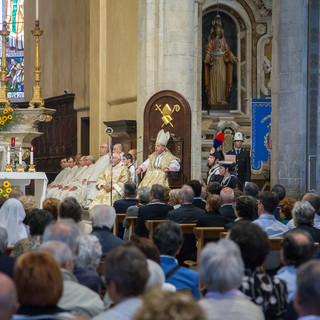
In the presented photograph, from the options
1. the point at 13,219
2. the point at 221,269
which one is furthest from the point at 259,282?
the point at 13,219

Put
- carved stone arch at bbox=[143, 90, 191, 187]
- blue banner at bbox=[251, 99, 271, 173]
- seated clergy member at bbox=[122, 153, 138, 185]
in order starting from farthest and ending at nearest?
1. blue banner at bbox=[251, 99, 271, 173]
2. seated clergy member at bbox=[122, 153, 138, 185]
3. carved stone arch at bbox=[143, 90, 191, 187]

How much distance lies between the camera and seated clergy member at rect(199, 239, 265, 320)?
3.10 metres

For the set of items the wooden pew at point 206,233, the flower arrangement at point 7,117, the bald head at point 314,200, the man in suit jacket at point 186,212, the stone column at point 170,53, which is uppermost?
the stone column at point 170,53

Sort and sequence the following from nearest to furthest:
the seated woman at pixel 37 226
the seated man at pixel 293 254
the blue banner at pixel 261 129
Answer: the seated man at pixel 293 254 < the seated woman at pixel 37 226 < the blue banner at pixel 261 129

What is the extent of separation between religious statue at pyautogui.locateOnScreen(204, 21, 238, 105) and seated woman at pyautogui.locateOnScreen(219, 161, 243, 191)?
815 centimetres

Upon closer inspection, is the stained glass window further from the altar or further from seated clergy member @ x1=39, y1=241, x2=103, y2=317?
seated clergy member @ x1=39, y1=241, x2=103, y2=317

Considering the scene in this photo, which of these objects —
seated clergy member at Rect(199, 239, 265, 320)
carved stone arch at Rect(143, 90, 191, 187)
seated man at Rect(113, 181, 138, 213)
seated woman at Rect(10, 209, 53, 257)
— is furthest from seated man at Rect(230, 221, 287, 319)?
carved stone arch at Rect(143, 90, 191, 187)

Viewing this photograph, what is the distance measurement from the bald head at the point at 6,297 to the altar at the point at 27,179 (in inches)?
313

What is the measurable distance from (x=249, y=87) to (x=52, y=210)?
13.7 m

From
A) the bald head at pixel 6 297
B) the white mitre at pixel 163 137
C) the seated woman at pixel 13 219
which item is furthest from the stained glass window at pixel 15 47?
the bald head at pixel 6 297

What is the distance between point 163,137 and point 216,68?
724 centimetres

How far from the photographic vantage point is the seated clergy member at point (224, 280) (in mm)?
3098

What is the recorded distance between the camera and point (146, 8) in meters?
13.9

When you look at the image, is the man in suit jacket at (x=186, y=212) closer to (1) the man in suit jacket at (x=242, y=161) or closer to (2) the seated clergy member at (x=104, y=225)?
(2) the seated clergy member at (x=104, y=225)
